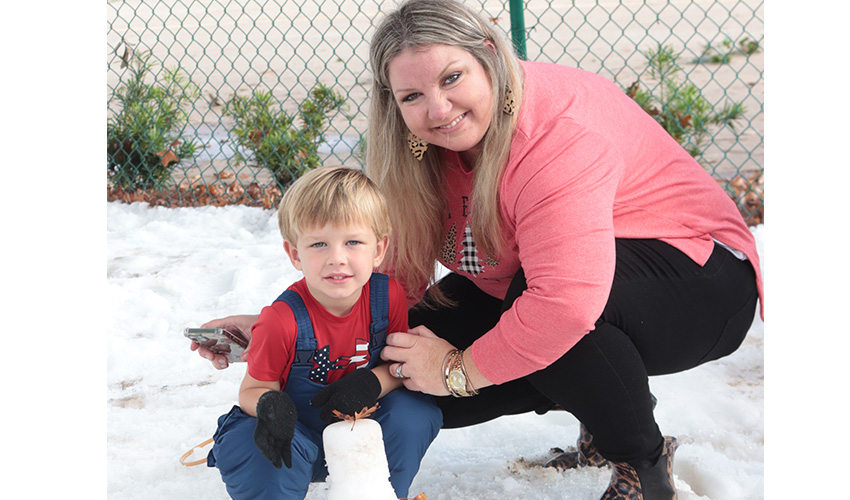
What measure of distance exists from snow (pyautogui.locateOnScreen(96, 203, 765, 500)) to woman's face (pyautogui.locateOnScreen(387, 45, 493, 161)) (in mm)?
828

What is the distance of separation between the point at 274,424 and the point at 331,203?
418 millimetres

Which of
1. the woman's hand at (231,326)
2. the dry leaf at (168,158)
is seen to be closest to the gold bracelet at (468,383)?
the woman's hand at (231,326)

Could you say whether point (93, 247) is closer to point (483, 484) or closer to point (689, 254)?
point (483, 484)

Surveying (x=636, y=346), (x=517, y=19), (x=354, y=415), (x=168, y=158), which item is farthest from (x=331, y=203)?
(x=168, y=158)

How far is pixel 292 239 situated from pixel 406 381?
0.37 metres

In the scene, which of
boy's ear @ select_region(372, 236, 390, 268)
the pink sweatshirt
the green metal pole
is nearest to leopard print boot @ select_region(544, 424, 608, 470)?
the pink sweatshirt

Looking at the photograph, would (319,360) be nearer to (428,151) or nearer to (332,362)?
(332,362)

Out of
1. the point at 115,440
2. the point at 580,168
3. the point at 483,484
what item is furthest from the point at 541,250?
the point at 115,440

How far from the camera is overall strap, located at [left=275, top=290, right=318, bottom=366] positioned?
4.91ft

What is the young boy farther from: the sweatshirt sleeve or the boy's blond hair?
the sweatshirt sleeve

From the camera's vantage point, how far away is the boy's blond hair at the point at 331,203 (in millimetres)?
1446

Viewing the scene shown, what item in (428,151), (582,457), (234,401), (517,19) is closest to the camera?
(428,151)

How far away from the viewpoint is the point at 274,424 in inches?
52.3

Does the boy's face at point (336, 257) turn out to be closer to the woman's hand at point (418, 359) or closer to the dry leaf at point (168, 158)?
the woman's hand at point (418, 359)
